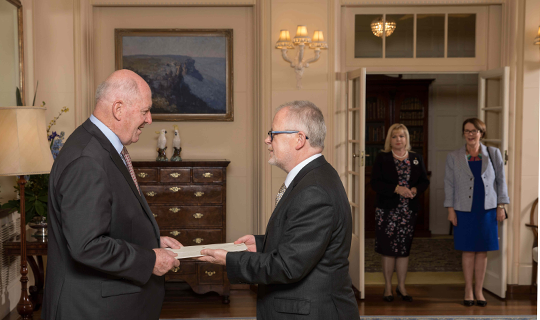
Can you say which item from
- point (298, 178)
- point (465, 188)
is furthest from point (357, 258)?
point (298, 178)

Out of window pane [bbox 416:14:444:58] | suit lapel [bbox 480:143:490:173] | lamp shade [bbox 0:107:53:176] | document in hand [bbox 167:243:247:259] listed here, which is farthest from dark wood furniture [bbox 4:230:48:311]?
window pane [bbox 416:14:444:58]

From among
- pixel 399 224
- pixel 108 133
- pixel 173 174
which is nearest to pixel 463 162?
pixel 399 224

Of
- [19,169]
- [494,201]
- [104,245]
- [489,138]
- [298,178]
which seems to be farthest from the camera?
[489,138]

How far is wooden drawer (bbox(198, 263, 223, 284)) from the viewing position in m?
4.91

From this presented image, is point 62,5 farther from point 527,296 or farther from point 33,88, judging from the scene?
point 527,296

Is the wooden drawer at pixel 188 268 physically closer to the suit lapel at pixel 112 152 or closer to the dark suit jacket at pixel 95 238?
the dark suit jacket at pixel 95 238

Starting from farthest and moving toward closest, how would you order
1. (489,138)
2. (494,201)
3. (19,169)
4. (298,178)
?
(489,138) < (494,201) < (19,169) < (298,178)

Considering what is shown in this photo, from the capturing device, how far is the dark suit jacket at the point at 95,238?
1.78m

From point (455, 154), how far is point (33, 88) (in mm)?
4541

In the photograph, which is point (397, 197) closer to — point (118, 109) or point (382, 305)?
point (382, 305)

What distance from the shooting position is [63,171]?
184cm

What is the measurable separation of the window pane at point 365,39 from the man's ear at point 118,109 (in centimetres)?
389

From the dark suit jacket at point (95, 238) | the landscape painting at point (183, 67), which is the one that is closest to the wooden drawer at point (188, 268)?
the landscape painting at point (183, 67)

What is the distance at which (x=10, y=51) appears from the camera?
15.0 ft
